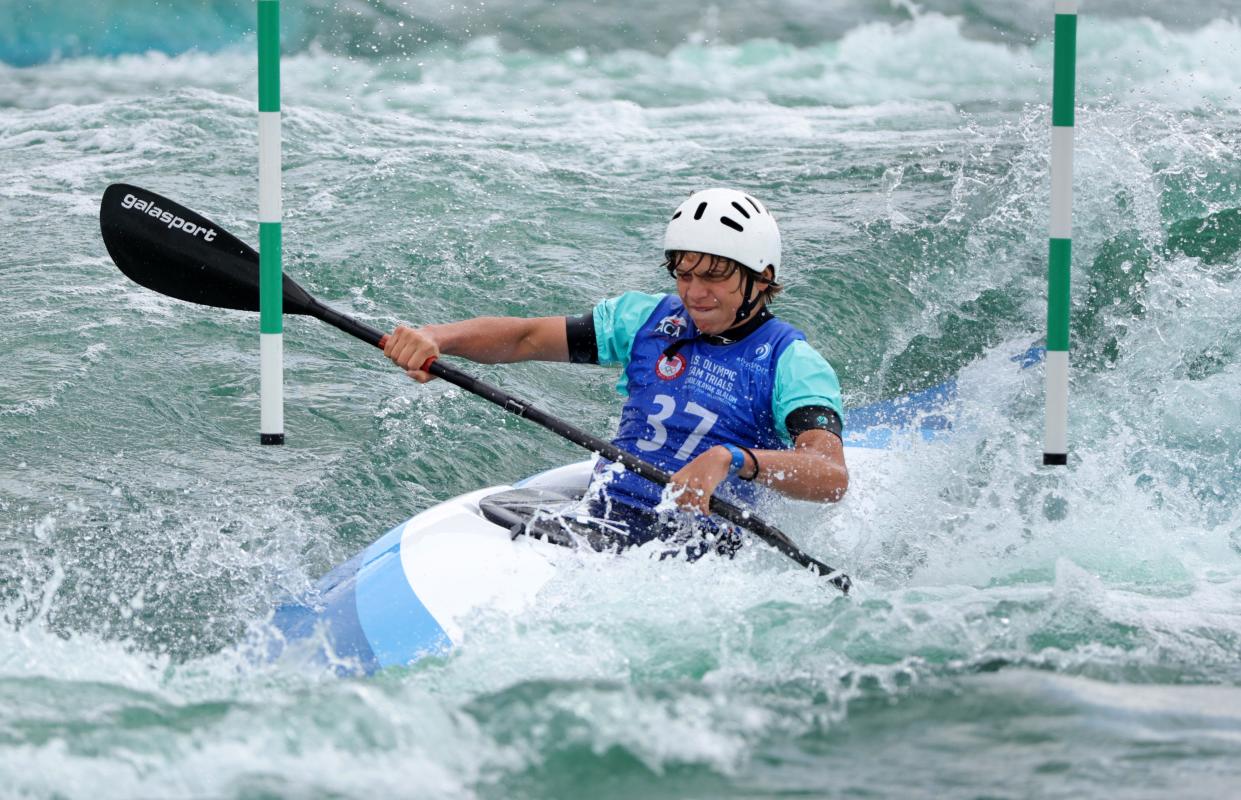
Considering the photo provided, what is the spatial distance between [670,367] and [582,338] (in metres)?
0.29

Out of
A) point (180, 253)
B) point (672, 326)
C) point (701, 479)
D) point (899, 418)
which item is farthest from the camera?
point (899, 418)

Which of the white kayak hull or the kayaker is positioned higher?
the kayaker

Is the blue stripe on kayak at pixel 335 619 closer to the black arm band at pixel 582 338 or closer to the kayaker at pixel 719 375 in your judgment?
the kayaker at pixel 719 375

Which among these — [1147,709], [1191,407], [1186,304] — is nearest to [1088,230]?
[1186,304]

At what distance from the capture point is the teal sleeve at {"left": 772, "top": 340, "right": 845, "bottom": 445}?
11.7ft

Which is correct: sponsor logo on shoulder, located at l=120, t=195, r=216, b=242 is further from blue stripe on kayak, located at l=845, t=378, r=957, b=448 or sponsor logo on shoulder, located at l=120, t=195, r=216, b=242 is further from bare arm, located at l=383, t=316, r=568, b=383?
blue stripe on kayak, located at l=845, t=378, r=957, b=448

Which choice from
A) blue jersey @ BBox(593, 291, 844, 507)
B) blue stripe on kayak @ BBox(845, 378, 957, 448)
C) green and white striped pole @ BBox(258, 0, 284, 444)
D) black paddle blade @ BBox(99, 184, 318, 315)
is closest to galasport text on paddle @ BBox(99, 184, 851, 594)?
black paddle blade @ BBox(99, 184, 318, 315)

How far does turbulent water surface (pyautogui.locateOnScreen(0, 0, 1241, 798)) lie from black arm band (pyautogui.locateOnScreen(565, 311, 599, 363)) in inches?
25.1

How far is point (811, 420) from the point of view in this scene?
3521 millimetres

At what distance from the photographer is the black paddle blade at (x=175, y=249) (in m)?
3.96

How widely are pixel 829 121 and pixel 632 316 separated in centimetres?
778

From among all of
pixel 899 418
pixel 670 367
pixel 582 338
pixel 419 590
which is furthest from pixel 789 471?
pixel 899 418

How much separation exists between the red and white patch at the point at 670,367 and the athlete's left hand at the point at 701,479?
1.29 feet

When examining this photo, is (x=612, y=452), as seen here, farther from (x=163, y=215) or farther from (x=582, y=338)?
(x=163, y=215)
